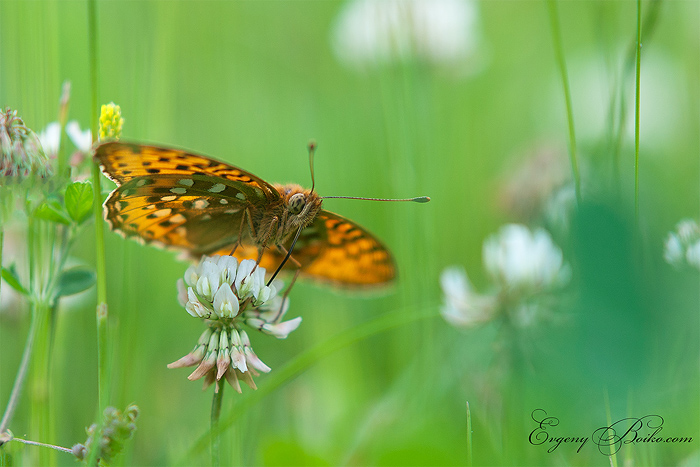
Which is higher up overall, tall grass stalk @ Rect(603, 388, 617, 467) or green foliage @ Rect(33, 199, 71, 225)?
green foliage @ Rect(33, 199, 71, 225)

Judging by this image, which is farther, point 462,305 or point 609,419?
point 462,305

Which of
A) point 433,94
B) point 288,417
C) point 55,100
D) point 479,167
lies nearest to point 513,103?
point 433,94

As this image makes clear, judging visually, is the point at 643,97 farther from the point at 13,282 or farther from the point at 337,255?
the point at 13,282

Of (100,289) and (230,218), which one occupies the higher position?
(230,218)

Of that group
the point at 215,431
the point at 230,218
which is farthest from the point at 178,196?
the point at 215,431

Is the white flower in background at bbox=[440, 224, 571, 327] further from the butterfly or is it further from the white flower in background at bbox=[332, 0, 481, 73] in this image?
the white flower in background at bbox=[332, 0, 481, 73]

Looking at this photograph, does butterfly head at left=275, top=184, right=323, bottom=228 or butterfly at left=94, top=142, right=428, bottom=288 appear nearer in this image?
butterfly at left=94, top=142, right=428, bottom=288

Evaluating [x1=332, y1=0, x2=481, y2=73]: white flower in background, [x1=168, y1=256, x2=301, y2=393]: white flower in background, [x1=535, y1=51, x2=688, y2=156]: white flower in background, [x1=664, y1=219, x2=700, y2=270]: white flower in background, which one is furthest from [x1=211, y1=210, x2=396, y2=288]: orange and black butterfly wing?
[x1=332, y1=0, x2=481, y2=73]: white flower in background
